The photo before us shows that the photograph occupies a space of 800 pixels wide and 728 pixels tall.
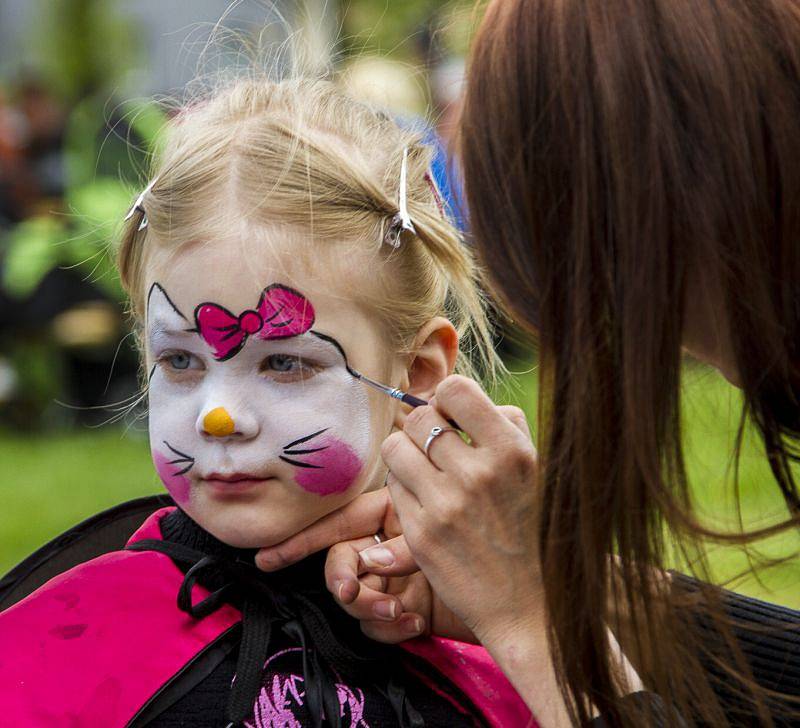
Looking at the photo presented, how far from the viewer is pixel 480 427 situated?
4.86 ft

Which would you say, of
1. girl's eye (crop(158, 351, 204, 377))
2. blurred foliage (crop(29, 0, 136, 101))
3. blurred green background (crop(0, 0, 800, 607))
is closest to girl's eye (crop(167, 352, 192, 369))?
girl's eye (crop(158, 351, 204, 377))

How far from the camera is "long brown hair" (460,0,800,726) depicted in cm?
134

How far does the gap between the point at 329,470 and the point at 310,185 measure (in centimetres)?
37

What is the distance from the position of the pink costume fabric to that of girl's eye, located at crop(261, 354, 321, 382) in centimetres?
29

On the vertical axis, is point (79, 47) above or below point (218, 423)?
below

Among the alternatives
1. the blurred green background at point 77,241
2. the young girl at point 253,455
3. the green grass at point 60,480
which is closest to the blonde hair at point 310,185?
the young girl at point 253,455

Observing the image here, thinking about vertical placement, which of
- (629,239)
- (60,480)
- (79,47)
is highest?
(629,239)

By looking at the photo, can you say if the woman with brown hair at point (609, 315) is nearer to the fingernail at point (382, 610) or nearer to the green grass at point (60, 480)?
the fingernail at point (382, 610)

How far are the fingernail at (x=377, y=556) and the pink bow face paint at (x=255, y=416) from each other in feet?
0.27

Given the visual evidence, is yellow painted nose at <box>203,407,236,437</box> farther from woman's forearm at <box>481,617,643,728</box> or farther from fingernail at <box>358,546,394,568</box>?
woman's forearm at <box>481,617,643,728</box>

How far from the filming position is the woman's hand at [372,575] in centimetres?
154

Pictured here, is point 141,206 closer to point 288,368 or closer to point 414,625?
point 288,368

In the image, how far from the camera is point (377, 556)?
157 centimetres

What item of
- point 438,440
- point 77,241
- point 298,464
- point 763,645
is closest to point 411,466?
point 438,440
